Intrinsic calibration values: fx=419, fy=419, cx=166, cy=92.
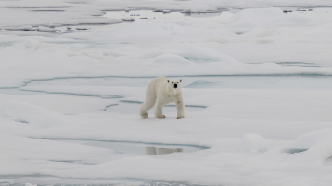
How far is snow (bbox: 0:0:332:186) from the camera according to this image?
265 centimetres

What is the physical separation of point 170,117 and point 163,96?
34 cm

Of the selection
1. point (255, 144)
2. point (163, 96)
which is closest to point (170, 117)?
point (163, 96)

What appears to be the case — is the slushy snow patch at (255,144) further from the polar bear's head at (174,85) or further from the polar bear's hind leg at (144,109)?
the polar bear's hind leg at (144,109)

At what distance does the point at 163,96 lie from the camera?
4.12 meters

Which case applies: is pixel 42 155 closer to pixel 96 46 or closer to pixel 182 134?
pixel 182 134

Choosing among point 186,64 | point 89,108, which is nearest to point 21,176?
point 89,108

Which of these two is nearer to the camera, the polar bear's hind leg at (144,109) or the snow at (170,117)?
the snow at (170,117)

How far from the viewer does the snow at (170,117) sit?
2.65 m

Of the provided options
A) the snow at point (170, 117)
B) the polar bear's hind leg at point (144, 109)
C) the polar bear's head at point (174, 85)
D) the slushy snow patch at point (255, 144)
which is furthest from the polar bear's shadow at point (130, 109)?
the slushy snow patch at point (255, 144)

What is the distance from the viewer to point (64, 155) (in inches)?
123

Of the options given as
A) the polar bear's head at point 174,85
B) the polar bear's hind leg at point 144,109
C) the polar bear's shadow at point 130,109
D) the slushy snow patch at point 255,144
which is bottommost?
the polar bear's shadow at point 130,109

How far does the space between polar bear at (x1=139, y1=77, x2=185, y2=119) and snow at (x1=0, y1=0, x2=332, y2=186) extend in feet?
0.36

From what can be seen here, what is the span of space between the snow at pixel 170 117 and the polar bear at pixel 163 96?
0.11 meters

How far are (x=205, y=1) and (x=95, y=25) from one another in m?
12.8
